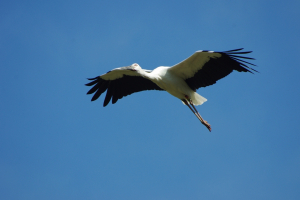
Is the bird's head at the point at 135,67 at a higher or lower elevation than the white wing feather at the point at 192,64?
higher

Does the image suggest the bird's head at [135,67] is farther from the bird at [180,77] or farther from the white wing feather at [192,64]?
the white wing feather at [192,64]

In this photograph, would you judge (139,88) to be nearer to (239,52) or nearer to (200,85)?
(200,85)

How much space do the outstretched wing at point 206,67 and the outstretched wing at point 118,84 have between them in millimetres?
1293

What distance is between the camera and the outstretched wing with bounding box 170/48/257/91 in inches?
367

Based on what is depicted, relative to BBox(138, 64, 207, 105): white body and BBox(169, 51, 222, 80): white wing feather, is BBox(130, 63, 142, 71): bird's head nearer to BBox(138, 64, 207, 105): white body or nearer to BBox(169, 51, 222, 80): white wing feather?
BBox(138, 64, 207, 105): white body

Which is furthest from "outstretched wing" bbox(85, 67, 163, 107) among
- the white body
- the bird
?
the white body

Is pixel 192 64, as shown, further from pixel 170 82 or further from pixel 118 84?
pixel 118 84

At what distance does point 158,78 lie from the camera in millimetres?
9789

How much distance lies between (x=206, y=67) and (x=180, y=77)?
0.88m

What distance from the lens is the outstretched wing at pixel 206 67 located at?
932 cm

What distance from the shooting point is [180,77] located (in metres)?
10.3

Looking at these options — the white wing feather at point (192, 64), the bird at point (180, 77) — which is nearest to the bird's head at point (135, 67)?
the bird at point (180, 77)

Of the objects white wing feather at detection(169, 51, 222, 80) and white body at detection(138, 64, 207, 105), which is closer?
white wing feather at detection(169, 51, 222, 80)

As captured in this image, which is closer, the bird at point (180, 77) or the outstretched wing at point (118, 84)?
the bird at point (180, 77)
